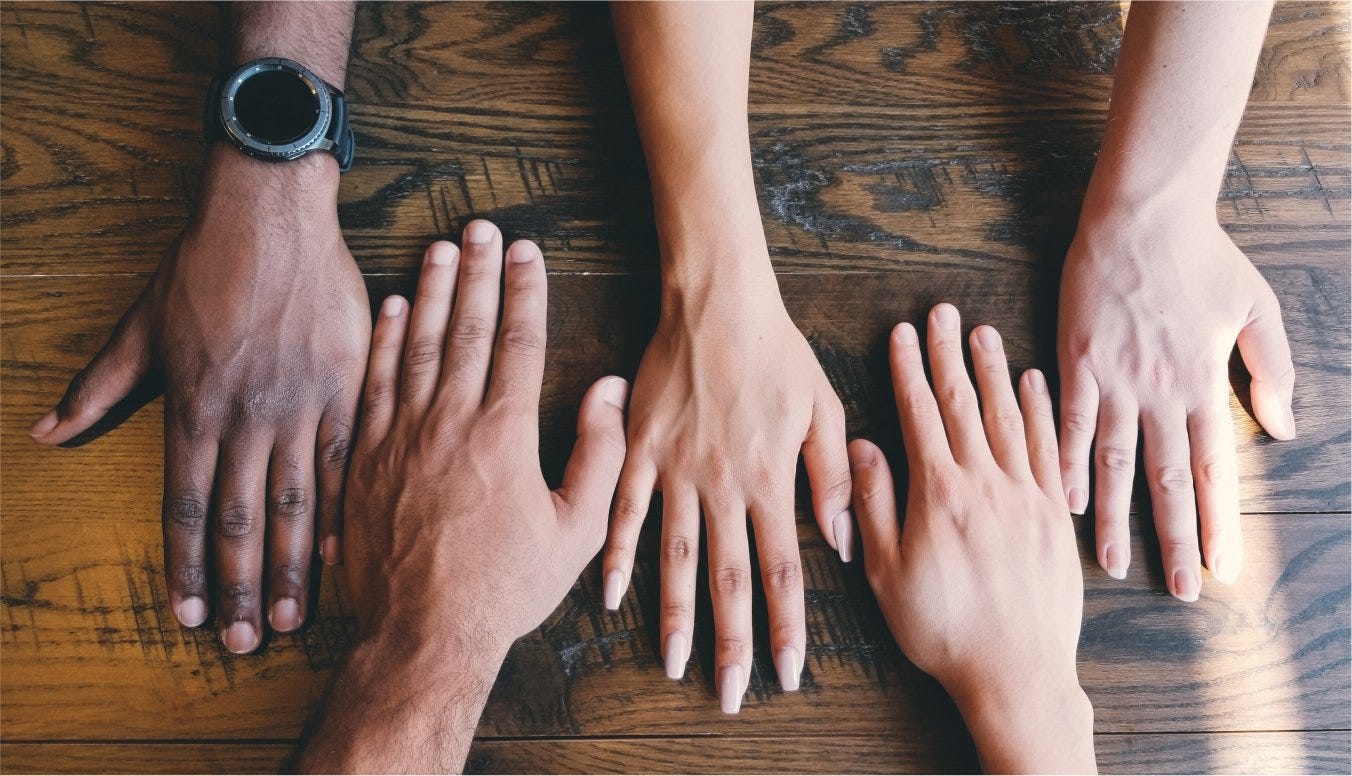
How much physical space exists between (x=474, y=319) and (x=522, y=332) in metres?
0.06

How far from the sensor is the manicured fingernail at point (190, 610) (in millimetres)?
929

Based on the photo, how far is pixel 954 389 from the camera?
1.00 meters

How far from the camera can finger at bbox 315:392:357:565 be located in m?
0.96

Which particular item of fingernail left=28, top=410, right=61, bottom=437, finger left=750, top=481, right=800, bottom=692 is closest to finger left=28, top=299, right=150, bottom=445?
fingernail left=28, top=410, right=61, bottom=437

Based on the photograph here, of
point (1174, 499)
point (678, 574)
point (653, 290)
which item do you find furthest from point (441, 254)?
point (1174, 499)

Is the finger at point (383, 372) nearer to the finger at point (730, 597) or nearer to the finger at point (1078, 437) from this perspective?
the finger at point (730, 597)

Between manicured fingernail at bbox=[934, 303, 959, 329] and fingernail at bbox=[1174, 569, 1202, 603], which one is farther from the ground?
manicured fingernail at bbox=[934, 303, 959, 329]

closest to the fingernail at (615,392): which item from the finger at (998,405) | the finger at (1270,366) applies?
the finger at (998,405)

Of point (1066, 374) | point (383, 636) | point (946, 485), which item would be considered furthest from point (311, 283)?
point (1066, 374)

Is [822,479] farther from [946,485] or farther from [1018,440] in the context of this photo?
[1018,440]

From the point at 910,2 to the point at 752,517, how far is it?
730mm

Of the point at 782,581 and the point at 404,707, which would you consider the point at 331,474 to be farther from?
the point at 782,581

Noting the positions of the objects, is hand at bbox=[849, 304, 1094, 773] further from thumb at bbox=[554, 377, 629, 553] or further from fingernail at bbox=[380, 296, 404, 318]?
fingernail at bbox=[380, 296, 404, 318]

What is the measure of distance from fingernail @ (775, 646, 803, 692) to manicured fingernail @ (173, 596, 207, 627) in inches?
26.8
